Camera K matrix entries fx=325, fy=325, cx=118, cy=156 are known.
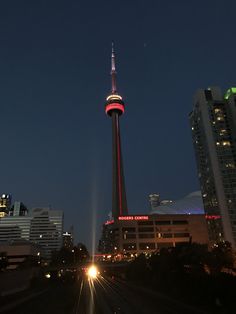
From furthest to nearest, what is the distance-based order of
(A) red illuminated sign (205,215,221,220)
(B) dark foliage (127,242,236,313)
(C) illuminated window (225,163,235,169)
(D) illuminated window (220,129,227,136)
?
(D) illuminated window (220,129,227,136) < (C) illuminated window (225,163,235,169) < (A) red illuminated sign (205,215,221,220) < (B) dark foliage (127,242,236,313)

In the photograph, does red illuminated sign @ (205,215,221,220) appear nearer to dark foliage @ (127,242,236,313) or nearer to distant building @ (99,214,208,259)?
distant building @ (99,214,208,259)

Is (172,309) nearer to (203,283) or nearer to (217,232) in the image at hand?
(203,283)

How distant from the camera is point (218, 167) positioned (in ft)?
595

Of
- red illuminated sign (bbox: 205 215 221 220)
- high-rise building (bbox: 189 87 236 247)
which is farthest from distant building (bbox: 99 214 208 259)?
high-rise building (bbox: 189 87 236 247)

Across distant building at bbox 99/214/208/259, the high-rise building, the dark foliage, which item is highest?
the high-rise building

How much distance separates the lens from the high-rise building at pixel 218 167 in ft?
563

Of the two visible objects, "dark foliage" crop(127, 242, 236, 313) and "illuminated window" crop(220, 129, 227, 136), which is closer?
"dark foliage" crop(127, 242, 236, 313)

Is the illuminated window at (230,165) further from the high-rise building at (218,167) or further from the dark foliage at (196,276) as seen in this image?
the dark foliage at (196,276)

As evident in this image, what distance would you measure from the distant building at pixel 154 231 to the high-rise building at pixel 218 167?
8383mm

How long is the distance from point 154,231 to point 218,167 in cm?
5206

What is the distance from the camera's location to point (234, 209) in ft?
561

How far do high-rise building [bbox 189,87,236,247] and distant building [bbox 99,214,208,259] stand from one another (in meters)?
8.38

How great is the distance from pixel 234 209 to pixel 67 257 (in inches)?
3971

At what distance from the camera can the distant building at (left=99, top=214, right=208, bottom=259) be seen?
186m
